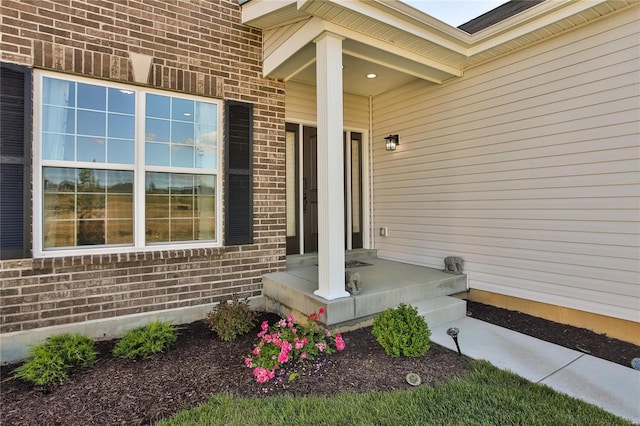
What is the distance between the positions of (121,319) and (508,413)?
3.60 meters

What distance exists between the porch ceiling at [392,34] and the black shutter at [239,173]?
2.27ft

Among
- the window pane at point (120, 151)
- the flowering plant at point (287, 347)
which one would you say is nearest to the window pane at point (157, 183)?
the window pane at point (120, 151)

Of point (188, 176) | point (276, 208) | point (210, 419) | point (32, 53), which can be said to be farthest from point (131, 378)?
point (32, 53)

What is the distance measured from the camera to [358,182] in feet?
19.2

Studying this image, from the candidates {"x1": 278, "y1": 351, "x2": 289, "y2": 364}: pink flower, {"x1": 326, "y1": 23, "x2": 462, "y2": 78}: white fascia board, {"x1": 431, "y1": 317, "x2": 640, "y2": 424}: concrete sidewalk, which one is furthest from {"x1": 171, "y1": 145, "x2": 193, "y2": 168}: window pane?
{"x1": 431, "y1": 317, "x2": 640, "y2": 424}: concrete sidewalk

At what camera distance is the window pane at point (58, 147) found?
319cm

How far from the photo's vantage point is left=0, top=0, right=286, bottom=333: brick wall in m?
3.09

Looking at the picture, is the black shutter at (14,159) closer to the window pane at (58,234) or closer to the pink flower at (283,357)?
the window pane at (58,234)

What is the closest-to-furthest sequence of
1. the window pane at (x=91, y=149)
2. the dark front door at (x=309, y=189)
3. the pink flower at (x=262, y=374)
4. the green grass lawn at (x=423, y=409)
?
the green grass lawn at (x=423, y=409), the pink flower at (x=262, y=374), the window pane at (x=91, y=149), the dark front door at (x=309, y=189)

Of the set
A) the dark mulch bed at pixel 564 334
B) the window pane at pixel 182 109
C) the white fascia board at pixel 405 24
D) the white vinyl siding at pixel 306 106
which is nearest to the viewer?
the dark mulch bed at pixel 564 334

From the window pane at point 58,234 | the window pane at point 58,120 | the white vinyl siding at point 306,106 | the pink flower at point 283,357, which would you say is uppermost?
the white vinyl siding at point 306,106

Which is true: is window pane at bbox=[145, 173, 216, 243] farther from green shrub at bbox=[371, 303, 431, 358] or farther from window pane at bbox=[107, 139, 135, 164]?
green shrub at bbox=[371, 303, 431, 358]

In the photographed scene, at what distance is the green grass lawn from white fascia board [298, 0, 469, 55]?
10.8ft

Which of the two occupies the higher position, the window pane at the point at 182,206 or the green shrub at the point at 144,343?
the window pane at the point at 182,206
